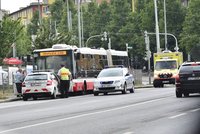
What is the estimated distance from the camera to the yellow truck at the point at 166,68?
44906 millimetres

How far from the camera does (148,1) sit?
3615 inches

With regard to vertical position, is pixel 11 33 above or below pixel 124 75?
above

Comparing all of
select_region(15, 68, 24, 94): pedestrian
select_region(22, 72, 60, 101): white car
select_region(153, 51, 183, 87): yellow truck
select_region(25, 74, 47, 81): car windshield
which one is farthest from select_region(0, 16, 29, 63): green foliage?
select_region(153, 51, 183, 87): yellow truck

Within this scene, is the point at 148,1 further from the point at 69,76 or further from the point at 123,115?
the point at 123,115

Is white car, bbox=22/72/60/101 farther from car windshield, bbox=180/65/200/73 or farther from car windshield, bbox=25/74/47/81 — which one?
car windshield, bbox=180/65/200/73

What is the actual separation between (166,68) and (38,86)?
1736 centimetres

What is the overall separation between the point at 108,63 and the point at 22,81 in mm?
10769

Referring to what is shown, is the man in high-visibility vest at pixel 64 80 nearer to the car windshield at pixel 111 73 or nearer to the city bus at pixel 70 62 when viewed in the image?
the city bus at pixel 70 62

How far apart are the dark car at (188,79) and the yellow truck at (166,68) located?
19761 mm

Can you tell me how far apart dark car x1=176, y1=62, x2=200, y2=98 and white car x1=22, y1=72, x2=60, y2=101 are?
8239 millimetres

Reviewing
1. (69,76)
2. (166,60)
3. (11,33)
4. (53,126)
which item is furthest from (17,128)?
(166,60)

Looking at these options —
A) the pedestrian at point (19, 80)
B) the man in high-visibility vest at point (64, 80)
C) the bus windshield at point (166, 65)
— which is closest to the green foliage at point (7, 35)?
the pedestrian at point (19, 80)

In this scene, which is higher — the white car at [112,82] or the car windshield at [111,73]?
the car windshield at [111,73]

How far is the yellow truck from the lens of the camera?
4491cm
